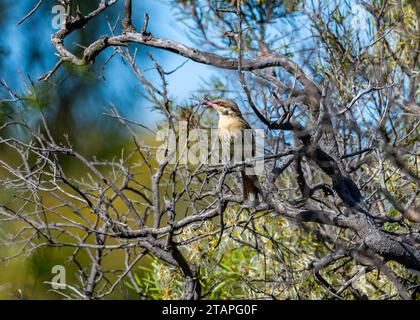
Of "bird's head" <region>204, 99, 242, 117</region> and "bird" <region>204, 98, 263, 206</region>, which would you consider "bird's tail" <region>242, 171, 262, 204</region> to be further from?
"bird's head" <region>204, 99, 242, 117</region>

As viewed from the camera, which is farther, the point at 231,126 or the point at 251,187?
the point at 231,126

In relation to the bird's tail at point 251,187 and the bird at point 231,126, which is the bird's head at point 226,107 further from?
the bird's tail at point 251,187

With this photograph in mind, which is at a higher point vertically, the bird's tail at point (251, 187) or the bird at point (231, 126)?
the bird at point (231, 126)

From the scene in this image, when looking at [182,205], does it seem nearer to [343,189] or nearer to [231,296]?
[231,296]

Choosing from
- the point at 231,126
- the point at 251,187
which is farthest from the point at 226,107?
the point at 251,187

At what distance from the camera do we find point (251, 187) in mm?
3004

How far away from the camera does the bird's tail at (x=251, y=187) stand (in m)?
2.91

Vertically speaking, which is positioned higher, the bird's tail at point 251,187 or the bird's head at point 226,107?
the bird's head at point 226,107

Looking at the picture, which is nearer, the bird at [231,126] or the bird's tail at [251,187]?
the bird's tail at [251,187]

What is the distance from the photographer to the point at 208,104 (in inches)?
137

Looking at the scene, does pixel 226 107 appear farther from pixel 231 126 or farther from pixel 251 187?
pixel 251 187

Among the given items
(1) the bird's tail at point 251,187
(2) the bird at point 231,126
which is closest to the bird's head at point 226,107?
(2) the bird at point 231,126

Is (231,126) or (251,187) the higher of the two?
(231,126)
